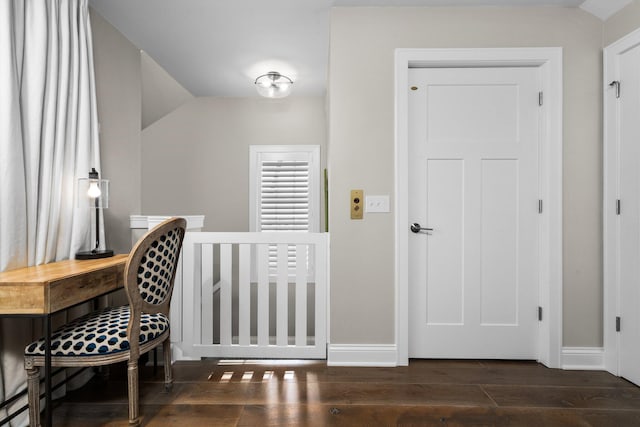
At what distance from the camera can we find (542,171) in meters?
2.46

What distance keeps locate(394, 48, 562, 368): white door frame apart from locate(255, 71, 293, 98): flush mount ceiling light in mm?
1544

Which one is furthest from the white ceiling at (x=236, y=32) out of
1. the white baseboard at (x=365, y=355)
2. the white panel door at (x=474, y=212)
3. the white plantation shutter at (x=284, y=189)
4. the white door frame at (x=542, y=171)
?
the white baseboard at (x=365, y=355)

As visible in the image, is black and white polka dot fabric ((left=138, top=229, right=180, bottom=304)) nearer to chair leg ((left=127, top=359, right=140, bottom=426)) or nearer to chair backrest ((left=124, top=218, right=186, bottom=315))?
chair backrest ((left=124, top=218, right=186, bottom=315))

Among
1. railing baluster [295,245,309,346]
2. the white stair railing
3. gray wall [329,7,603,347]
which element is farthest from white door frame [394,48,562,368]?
railing baluster [295,245,309,346]

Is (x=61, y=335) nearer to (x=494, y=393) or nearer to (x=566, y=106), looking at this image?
(x=494, y=393)

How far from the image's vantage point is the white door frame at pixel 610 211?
231 cm

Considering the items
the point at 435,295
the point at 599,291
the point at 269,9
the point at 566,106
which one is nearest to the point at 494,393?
the point at 435,295

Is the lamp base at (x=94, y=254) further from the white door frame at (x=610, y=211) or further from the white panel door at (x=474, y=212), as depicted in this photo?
the white door frame at (x=610, y=211)

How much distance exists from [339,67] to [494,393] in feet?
7.40

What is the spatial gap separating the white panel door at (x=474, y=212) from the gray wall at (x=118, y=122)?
2210 mm

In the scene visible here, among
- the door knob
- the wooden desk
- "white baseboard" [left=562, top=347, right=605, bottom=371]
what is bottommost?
"white baseboard" [left=562, top=347, right=605, bottom=371]

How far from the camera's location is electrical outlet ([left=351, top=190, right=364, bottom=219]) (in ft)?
8.06

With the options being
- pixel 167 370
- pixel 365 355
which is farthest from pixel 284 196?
pixel 167 370

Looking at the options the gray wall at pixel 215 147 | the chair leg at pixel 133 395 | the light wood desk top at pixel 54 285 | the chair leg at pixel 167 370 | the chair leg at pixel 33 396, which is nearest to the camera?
the light wood desk top at pixel 54 285
